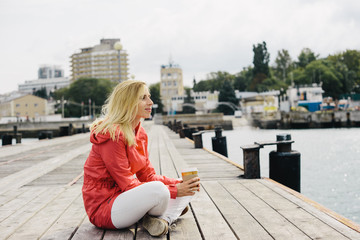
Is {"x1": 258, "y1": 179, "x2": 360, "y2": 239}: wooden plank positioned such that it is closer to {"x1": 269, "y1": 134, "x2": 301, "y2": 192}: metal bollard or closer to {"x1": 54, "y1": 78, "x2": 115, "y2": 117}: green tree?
{"x1": 269, "y1": 134, "x2": 301, "y2": 192}: metal bollard

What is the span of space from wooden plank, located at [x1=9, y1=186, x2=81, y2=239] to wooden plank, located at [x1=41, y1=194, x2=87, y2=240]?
0.05 meters

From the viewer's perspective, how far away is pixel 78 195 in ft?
14.3

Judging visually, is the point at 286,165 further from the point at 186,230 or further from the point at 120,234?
the point at 120,234

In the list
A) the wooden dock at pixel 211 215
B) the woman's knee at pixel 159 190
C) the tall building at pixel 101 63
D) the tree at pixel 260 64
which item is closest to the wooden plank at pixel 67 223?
the wooden dock at pixel 211 215

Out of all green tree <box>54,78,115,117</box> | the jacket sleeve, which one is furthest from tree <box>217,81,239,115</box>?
the jacket sleeve

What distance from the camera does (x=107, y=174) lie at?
2.72 m

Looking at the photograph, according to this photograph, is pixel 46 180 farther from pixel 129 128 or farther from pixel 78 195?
pixel 129 128

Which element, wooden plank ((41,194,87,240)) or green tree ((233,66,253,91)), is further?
green tree ((233,66,253,91))

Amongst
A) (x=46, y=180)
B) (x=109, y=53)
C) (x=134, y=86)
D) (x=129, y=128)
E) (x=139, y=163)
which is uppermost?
(x=109, y=53)

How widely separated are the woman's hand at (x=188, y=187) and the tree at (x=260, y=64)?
3658 inches

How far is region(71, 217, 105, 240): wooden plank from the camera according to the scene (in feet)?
Result: 8.87

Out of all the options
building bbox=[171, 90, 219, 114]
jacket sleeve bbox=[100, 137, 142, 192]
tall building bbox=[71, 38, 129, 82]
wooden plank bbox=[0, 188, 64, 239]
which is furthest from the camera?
tall building bbox=[71, 38, 129, 82]

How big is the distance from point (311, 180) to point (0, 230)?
10.2 metres

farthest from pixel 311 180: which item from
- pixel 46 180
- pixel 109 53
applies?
pixel 109 53
